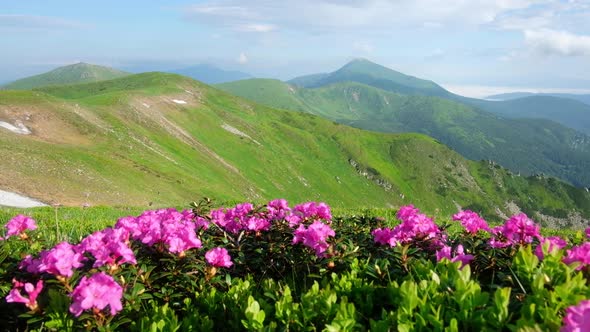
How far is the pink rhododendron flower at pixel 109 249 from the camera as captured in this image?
4230 millimetres

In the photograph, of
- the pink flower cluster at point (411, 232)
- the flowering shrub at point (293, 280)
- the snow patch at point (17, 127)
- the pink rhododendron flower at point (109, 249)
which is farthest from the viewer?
the snow patch at point (17, 127)

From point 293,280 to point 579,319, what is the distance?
3.12 m

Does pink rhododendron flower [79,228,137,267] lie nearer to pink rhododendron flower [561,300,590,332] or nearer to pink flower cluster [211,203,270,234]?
pink flower cluster [211,203,270,234]

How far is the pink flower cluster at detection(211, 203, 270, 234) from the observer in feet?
20.3

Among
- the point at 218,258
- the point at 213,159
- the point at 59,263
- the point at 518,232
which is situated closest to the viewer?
the point at 59,263

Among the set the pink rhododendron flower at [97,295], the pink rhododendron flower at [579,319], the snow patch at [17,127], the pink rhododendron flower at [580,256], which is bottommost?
the snow patch at [17,127]

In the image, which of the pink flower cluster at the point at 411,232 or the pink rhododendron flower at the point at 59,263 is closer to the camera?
the pink rhododendron flower at the point at 59,263

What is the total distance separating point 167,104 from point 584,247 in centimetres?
9715

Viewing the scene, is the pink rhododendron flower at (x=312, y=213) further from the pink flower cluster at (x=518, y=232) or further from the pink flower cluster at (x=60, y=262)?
the pink flower cluster at (x=60, y=262)

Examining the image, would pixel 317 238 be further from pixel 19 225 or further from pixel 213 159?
pixel 213 159

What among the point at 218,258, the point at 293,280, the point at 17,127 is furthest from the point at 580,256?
the point at 17,127

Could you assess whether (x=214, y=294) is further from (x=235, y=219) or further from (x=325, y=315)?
(x=235, y=219)

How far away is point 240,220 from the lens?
21.5 ft

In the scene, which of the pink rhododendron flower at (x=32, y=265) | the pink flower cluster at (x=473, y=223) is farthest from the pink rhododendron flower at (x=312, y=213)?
the pink rhododendron flower at (x=32, y=265)
